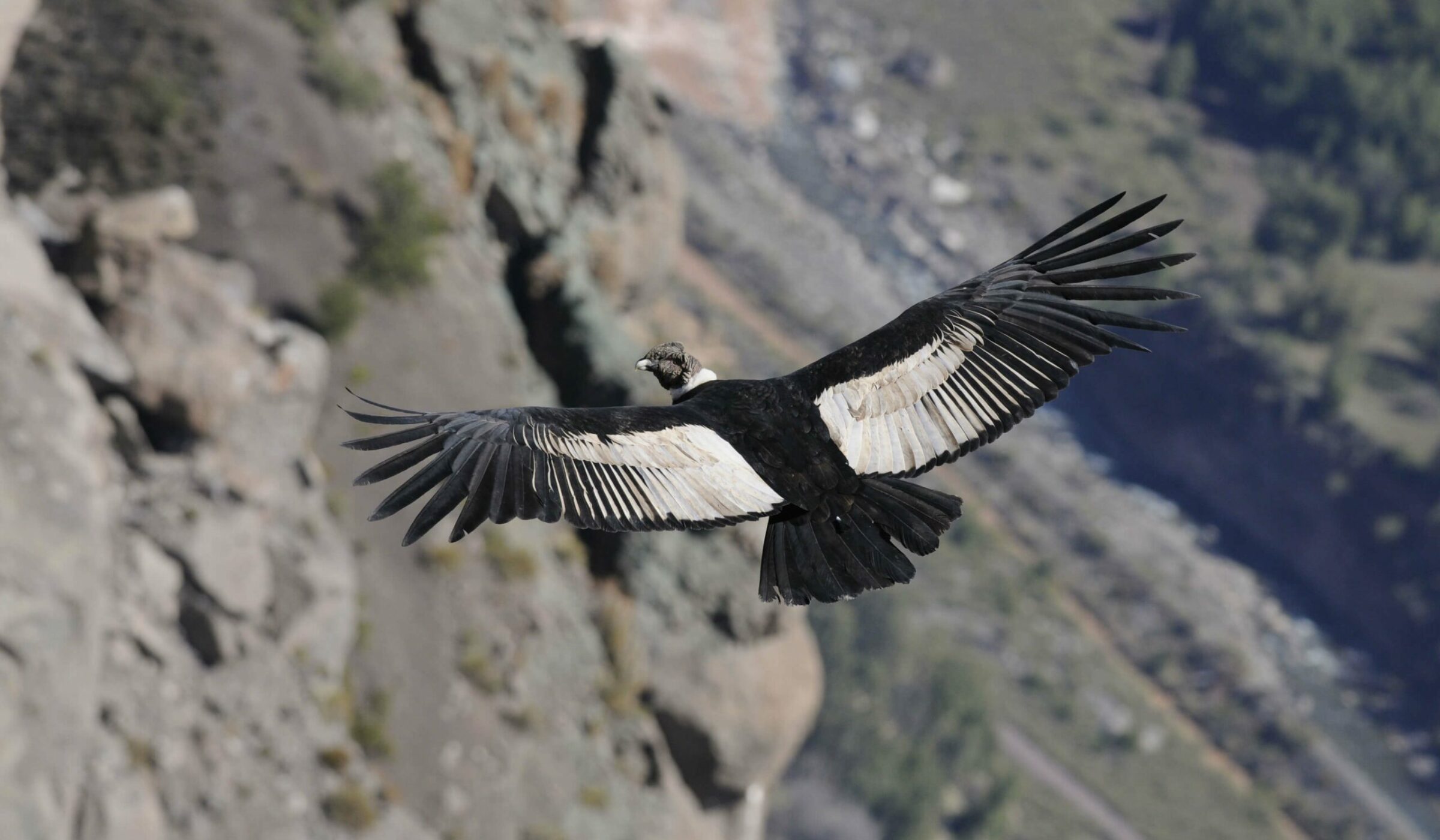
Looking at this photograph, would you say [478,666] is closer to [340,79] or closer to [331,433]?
[331,433]

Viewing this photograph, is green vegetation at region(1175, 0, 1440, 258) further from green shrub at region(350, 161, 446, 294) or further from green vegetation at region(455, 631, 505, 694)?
green vegetation at region(455, 631, 505, 694)

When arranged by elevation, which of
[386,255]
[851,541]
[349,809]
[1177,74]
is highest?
[1177,74]

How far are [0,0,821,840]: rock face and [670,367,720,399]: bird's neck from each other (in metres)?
12.7

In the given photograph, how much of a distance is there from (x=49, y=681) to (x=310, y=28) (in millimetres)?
18379

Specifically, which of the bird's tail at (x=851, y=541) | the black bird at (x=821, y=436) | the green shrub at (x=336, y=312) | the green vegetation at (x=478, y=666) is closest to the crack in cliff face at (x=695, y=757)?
the green vegetation at (x=478, y=666)

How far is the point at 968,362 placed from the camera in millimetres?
14859

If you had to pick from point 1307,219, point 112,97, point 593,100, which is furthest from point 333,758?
point 1307,219

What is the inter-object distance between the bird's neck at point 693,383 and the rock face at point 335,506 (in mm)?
12663

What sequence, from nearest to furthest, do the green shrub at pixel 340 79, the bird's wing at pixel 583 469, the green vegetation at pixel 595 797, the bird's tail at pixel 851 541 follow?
the bird's wing at pixel 583 469, the bird's tail at pixel 851 541, the green vegetation at pixel 595 797, the green shrub at pixel 340 79

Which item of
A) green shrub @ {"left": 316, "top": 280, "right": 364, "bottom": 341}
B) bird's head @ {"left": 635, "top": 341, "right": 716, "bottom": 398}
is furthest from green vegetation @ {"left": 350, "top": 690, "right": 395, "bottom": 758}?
bird's head @ {"left": 635, "top": 341, "right": 716, "bottom": 398}

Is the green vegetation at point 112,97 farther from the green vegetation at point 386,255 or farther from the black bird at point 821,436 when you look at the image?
the black bird at point 821,436

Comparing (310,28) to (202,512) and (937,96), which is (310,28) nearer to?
(202,512)

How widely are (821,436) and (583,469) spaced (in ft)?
7.30

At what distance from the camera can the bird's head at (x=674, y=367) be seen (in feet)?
49.4
